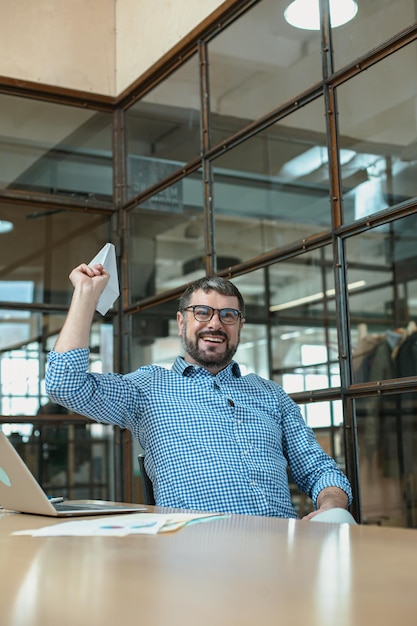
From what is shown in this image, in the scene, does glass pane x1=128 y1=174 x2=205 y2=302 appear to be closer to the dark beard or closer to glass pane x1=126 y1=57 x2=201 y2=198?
glass pane x1=126 y1=57 x2=201 y2=198

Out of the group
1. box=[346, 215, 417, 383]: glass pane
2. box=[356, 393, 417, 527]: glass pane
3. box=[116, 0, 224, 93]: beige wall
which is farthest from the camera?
box=[346, 215, 417, 383]: glass pane

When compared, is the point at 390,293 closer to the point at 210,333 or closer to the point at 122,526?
the point at 210,333

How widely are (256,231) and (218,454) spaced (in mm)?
3655

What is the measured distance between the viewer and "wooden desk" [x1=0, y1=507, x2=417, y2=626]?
703 millimetres

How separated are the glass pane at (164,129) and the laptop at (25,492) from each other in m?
2.31

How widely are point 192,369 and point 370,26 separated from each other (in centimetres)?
134

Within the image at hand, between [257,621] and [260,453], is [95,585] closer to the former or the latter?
[257,621]

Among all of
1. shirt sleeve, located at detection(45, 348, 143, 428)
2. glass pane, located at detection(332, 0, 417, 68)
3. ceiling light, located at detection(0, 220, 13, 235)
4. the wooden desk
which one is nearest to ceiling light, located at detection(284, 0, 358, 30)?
glass pane, located at detection(332, 0, 417, 68)

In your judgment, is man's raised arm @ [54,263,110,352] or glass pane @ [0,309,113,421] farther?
glass pane @ [0,309,113,421]

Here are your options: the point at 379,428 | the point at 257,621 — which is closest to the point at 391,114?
the point at 257,621

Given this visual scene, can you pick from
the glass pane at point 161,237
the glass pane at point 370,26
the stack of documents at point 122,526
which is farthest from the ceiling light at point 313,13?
the stack of documents at point 122,526

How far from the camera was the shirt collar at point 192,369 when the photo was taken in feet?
8.31

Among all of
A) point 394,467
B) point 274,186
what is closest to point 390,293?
point 394,467

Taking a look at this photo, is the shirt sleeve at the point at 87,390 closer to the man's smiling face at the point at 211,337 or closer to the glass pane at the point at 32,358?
the man's smiling face at the point at 211,337
